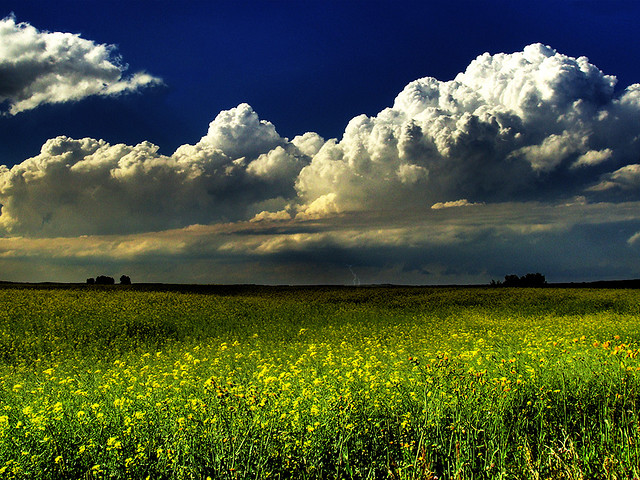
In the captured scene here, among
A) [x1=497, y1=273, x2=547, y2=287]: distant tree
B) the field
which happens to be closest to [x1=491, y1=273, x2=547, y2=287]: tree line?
[x1=497, y1=273, x2=547, y2=287]: distant tree

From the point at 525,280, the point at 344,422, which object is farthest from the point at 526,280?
the point at 344,422

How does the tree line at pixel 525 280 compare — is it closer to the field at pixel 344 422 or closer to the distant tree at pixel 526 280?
the distant tree at pixel 526 280

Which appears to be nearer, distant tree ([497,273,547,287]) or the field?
the field

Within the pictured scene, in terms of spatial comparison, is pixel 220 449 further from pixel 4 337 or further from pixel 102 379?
pixel 4 337

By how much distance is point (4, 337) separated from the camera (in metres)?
19.6

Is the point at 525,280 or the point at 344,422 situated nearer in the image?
the point at 344,422

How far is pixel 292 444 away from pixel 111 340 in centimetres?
1683

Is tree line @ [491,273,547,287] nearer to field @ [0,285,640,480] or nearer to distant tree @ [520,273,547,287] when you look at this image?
distant tree @ [520,273,547,287]

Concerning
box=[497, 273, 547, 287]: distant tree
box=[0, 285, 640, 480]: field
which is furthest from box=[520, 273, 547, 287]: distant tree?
box=[0, 285, 640, 480]: field

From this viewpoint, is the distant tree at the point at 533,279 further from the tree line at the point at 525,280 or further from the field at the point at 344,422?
the field at the point at 344,422

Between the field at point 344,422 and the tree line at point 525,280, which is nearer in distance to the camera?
the field at point 344,422

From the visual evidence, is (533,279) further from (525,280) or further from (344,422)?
(344,422)

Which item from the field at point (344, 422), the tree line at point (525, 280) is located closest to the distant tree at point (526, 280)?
the tree line at point (525, 280)

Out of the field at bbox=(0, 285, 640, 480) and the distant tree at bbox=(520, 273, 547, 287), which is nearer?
the field at bbox=(0, 285, 640, 480)
